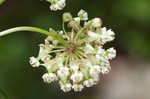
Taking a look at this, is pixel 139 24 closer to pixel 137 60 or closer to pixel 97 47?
pixel 137 60

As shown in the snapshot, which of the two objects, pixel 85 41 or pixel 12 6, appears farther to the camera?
pixel 12 6

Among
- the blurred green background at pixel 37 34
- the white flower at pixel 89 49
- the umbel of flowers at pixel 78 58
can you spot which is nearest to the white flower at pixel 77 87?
the umbel of flowers at pixel 78 58

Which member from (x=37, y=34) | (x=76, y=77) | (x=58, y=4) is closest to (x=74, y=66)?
(x=76, y=77)

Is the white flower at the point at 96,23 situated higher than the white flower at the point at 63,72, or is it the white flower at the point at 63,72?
the white flower at the point at 96,23

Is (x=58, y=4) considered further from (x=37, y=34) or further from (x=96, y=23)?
(x=37, y=34)

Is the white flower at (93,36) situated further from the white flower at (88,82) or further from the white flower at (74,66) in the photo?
the white flower at (88,82)

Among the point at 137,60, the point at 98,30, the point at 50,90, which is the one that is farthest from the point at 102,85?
the point at 98,30

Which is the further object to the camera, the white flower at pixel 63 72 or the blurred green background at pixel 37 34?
the blurred green background at pixel 37 34

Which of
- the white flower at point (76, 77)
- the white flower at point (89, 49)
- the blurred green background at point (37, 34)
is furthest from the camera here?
the blurred green background at point (37, 34)
